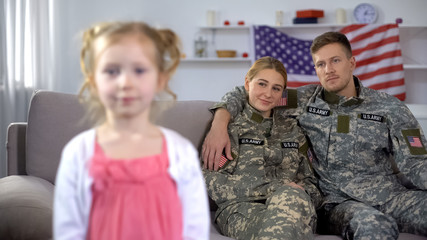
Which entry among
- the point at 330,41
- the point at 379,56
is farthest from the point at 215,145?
the point at 379,56

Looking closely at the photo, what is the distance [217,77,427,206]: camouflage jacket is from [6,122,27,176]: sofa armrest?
34.2 inches

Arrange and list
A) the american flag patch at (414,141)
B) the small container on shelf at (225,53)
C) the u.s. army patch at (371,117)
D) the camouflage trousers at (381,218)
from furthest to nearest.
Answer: the small container on shelf at (225,53), the u.s. army patch at (371,117), the american flag patch at (414,141), the camouflage trousers at (381,218)

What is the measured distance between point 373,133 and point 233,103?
605 mm

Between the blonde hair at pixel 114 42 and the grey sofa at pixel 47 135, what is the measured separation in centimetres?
88

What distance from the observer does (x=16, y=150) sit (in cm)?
210

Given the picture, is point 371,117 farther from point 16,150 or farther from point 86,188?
point 86,188

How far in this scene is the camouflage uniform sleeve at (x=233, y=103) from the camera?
86.4 inches

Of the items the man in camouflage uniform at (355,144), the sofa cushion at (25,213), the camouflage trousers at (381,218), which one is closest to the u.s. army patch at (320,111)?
the man in camouflage uniform at (355,144)

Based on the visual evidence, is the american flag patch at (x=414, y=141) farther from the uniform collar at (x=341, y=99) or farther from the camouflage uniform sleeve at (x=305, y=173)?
the camouflage uniform sleeve at (x=305, y=173)

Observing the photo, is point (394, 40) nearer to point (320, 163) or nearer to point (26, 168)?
point (320, 163)

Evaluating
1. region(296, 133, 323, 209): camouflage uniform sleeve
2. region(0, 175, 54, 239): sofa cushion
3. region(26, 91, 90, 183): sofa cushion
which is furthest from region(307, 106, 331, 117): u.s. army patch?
region(0, 175, 54, 239): sofa cushion

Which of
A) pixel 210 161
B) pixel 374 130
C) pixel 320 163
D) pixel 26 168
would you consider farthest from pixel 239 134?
pixel 26 168

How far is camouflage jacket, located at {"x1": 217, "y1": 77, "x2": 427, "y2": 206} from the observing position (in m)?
2.08

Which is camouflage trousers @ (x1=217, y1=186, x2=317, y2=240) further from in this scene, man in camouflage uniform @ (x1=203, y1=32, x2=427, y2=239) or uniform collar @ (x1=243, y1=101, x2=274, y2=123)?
uniform collar @ (x1=243, y1=101, x2=274, y2=123)
